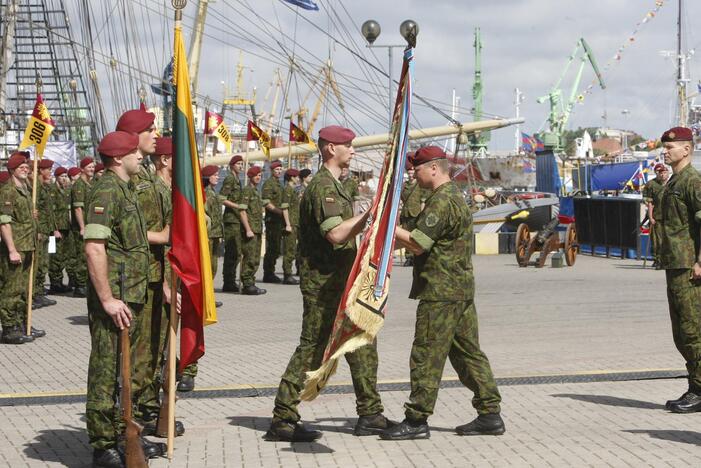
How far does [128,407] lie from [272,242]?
548 inches

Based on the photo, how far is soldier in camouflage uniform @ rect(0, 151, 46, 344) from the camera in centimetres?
1264

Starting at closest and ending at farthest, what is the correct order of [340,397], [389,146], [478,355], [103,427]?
[103,427], [389,146], [478,355], [340,397]

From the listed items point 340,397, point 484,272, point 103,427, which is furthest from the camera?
point 484,272

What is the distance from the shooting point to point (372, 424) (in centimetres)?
766

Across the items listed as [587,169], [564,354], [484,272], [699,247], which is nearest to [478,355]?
[699,247]

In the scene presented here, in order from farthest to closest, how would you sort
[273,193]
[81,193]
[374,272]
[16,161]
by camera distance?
[273,193] → [81,193] → [16,161] → [374,272]

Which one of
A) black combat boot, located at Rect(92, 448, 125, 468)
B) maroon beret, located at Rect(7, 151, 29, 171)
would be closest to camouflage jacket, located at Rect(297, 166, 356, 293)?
black combat boot, located at Rect(92, 448, 125, 468)

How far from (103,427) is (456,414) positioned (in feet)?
9.00

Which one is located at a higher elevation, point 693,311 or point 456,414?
point 693,311

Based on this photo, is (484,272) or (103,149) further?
Result: (484,272)

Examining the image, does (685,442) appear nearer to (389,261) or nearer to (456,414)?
(456,414)

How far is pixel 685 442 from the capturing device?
743 centimetres

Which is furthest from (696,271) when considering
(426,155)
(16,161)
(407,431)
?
(16,161)

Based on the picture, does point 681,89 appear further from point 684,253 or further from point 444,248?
point 444,248
